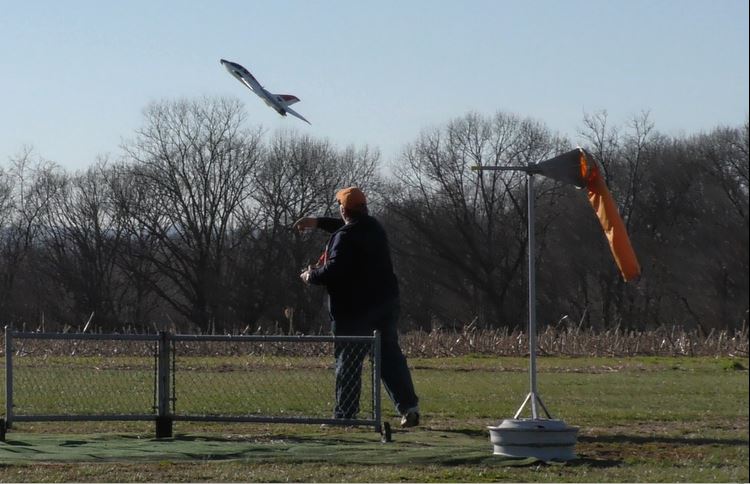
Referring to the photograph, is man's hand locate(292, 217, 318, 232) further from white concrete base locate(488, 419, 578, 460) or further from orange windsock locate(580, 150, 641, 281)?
white concrete base locate(488, 419, 578, 460)

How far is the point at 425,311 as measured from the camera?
199 ft

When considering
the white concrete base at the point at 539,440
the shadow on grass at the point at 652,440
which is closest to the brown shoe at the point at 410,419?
the shadow on grass at the point at 652,440

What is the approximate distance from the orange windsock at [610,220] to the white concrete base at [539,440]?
1.07 metres

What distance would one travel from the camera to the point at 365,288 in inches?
421

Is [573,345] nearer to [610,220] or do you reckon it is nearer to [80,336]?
[80,336]

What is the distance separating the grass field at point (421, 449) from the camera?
759 centimetres

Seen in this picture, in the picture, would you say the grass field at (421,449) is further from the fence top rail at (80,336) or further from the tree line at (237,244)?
the tree line at (237,244)

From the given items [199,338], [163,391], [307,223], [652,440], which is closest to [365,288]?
[307,223]

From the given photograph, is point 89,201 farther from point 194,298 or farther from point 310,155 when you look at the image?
point 310,155

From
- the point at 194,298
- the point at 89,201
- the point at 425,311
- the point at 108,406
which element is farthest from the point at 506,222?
the point at 108,406

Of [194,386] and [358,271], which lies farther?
[194,386]

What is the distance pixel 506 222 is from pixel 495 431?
163 feet

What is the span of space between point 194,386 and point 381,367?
423cm

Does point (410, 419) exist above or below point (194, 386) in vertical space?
below
